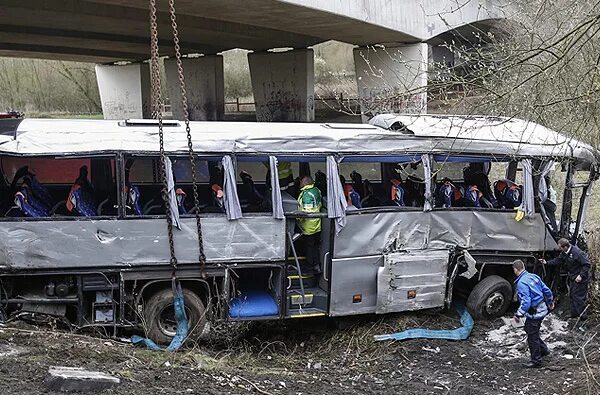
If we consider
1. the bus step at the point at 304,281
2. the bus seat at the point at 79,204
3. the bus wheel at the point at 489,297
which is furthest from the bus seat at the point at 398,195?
the bus seat at the point at 79,204

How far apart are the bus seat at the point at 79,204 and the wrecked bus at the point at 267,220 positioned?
0.03 meters

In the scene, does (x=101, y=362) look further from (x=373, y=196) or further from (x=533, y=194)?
(x=533, y=194)

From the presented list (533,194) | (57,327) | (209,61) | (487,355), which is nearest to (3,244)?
(57,327)

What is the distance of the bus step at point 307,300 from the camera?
28.6ft

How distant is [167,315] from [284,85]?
80.7ft

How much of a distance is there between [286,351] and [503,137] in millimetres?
4326

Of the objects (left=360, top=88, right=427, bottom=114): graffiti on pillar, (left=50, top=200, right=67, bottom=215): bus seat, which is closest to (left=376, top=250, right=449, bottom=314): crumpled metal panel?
(left=360, top=88, right=427, bottom=114): graffiti on pillar

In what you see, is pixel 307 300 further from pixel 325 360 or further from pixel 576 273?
pixel 576 273

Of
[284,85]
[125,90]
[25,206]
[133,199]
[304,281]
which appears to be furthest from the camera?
[125,90]

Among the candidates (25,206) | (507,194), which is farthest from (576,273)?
(25,206)

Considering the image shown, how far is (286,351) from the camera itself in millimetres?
8961

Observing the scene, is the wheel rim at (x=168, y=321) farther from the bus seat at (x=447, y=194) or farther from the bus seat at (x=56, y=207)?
the bus seat at (x=447, y=194)

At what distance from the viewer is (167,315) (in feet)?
28.1

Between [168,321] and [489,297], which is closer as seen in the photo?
[168,321]
